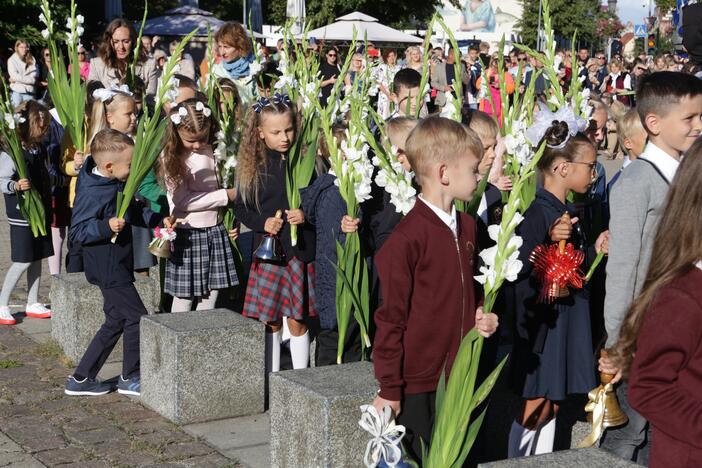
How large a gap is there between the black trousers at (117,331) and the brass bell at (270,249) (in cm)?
76

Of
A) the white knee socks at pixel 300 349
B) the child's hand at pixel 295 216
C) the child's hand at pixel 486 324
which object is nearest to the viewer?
the child's hand at pixel 486 324

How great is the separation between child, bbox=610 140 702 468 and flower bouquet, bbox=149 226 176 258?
3.72 meters

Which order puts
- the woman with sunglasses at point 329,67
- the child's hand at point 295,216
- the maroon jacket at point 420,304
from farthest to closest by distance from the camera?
the woman with sunglasses at point 329,67
the child's hand at point 295,216
the maroon jacket at point 420,304

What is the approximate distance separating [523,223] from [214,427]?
6.56 feet

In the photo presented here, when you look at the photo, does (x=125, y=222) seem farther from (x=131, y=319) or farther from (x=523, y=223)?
(x=523, y=223)

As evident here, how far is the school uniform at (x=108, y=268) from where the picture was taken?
6012 millimetres

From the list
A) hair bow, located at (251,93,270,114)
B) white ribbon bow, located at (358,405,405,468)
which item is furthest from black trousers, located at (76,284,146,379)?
white ribbon bow, located at (358,405,405,468)

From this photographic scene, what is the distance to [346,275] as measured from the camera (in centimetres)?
496

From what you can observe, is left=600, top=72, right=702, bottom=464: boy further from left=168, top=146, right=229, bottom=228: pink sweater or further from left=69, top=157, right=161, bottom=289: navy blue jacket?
left=69, top=157, right=161, bottom=289: navy blue jacket

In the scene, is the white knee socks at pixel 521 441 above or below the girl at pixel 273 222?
below

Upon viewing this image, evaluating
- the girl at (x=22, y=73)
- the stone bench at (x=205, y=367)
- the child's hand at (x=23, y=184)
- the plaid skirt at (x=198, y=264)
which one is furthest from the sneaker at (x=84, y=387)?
the girl at (x=22, y=73)

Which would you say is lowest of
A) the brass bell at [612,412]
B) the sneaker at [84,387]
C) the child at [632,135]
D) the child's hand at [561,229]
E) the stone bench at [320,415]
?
the sneaker at [84,387]

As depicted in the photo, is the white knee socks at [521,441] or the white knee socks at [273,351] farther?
the white knee socks at [273,351]

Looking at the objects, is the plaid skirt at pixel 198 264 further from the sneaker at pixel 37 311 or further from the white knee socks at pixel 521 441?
the white knee socks at pixel 521 441
